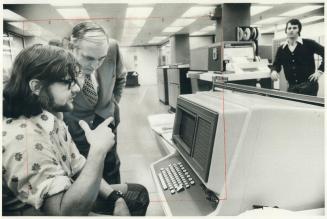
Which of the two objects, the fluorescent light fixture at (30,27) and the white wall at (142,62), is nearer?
the fluorescent light fixture at (30,27)

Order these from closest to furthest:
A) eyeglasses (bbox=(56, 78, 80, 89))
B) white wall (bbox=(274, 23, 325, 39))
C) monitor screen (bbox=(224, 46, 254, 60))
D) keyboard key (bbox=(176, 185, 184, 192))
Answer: keyboard key (bbox=(176, 185, 184, 192))
eyeglasses (bbox=(56, 78, 80, 89))
white wall (bbox=(274, 23, 325, 39))
monitor screen (bbox=(224, 46, 254, 60))

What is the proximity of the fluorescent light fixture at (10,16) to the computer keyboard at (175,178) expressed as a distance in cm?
90

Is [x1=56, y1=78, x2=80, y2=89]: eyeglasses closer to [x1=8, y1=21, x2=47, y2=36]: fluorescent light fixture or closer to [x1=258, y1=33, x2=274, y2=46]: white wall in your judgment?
[x1=8, y1=21, x2=47, y2=36]: fluorescent light fixture

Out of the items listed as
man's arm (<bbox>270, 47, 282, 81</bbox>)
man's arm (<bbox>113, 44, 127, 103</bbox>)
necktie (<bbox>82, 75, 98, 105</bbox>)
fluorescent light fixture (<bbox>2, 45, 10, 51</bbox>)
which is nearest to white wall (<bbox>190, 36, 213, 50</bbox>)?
man's arm (<bbox>270, 47, 282, 81</bbox>)

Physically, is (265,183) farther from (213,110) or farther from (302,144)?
(213,110)

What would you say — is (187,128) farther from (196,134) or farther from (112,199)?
(112,199)

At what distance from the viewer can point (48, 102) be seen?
1169mm

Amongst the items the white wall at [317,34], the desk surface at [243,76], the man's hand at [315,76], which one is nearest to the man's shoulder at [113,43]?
the desk surface at [243,76]

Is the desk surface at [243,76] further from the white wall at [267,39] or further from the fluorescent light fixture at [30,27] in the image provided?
the fluorescent light fixture at [30,27]

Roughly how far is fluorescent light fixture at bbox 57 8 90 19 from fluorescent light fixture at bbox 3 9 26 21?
0.17m

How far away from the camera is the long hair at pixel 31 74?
3.74 ft

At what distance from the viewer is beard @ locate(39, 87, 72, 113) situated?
1150mm

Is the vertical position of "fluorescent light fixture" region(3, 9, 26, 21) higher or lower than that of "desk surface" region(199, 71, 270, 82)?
higher

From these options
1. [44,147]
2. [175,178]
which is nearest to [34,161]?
[44,147]
